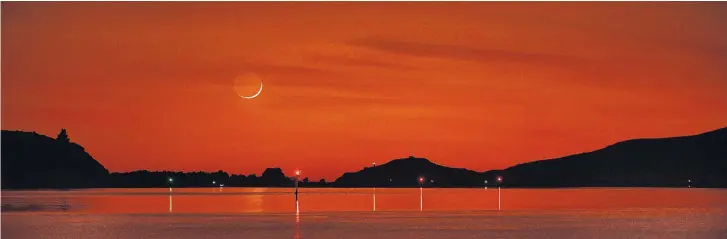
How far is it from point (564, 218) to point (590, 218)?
6.47 feet

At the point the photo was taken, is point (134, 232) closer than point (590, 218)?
Yes

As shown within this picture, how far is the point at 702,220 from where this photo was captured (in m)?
74.7

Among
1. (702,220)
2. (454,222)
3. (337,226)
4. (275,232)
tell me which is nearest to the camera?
(275,232)

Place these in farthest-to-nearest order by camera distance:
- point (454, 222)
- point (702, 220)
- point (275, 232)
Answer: point (702, 220)
point (454, 222)
point (275, 232)

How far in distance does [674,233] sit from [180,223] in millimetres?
33059

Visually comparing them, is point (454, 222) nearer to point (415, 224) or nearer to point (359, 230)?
point (415, 224)

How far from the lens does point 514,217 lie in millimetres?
79188

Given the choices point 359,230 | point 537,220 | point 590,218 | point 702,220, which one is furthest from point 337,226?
point 702,220

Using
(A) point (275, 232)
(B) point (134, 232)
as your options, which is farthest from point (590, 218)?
(B) point (134, 232)

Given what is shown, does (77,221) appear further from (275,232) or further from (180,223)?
(275,232)

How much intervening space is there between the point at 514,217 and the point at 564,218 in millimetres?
4090

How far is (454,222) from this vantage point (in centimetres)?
6981

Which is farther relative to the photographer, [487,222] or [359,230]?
[487,222]

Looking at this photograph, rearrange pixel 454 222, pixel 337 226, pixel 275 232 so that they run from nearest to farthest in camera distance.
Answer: pixel 275 232, pixel 337 226, pixel 454 222
